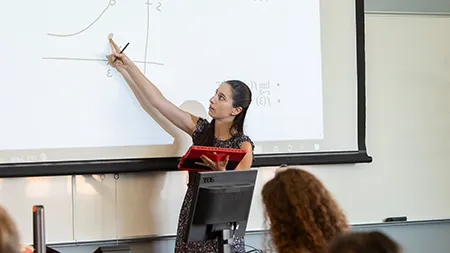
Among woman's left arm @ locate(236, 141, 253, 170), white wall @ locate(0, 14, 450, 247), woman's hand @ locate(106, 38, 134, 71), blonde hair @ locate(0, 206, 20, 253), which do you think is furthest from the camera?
white wall @ locate(0, 14, 450, 247)

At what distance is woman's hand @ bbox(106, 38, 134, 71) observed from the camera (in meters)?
3.05

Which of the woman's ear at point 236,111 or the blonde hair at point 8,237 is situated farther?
the woman's ear at point 236,111

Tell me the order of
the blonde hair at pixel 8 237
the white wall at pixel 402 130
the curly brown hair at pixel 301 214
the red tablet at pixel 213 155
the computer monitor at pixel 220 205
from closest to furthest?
the blonde hair at pixel 8 237 → the curly brown hair at pixel 301 214 → the computer monitor at pixel 220 205 → the red tablet at pixel 213 155 → the white wall at pixel 402 130

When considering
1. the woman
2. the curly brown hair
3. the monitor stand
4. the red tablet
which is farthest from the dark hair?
the curly brown hair

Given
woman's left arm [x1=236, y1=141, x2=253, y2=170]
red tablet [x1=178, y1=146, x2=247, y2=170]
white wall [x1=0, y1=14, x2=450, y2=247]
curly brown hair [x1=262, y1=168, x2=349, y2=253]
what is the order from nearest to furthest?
curly brown hair [x1=262, y1=168, x2=349, y2=253]
red tablet [x1=178, y1=146, x2=247, y2=170]
woman's left arm [x1=236, y1=141, x2=253, y2=170]
white wall [x1=0, y1=14, x2=450, y2=247]

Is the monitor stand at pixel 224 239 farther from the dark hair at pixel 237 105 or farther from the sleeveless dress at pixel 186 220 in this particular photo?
the dark hair at pixel 237 105

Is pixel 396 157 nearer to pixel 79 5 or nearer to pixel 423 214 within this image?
pixel 423 214

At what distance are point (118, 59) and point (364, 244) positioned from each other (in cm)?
206

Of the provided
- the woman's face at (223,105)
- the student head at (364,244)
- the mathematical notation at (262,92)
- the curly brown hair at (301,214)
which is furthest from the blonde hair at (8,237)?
the mathematical notation at (262,92)

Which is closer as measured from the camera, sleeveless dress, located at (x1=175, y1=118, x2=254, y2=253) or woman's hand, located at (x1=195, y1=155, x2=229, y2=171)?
woman's hand, located at (x1=195, y1=155, x2=229, y2=171)

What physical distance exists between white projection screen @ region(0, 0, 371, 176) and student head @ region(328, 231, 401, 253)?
6.40 ft

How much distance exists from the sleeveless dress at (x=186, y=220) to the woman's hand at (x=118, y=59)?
431mm

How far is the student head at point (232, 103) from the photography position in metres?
2.99

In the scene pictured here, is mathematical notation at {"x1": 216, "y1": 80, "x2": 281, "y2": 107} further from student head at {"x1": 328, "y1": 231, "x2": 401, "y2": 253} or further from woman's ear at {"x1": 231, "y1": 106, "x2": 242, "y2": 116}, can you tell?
student head at {"x1": 328, "y1": 231, "x2": 401, "y2": 253}
